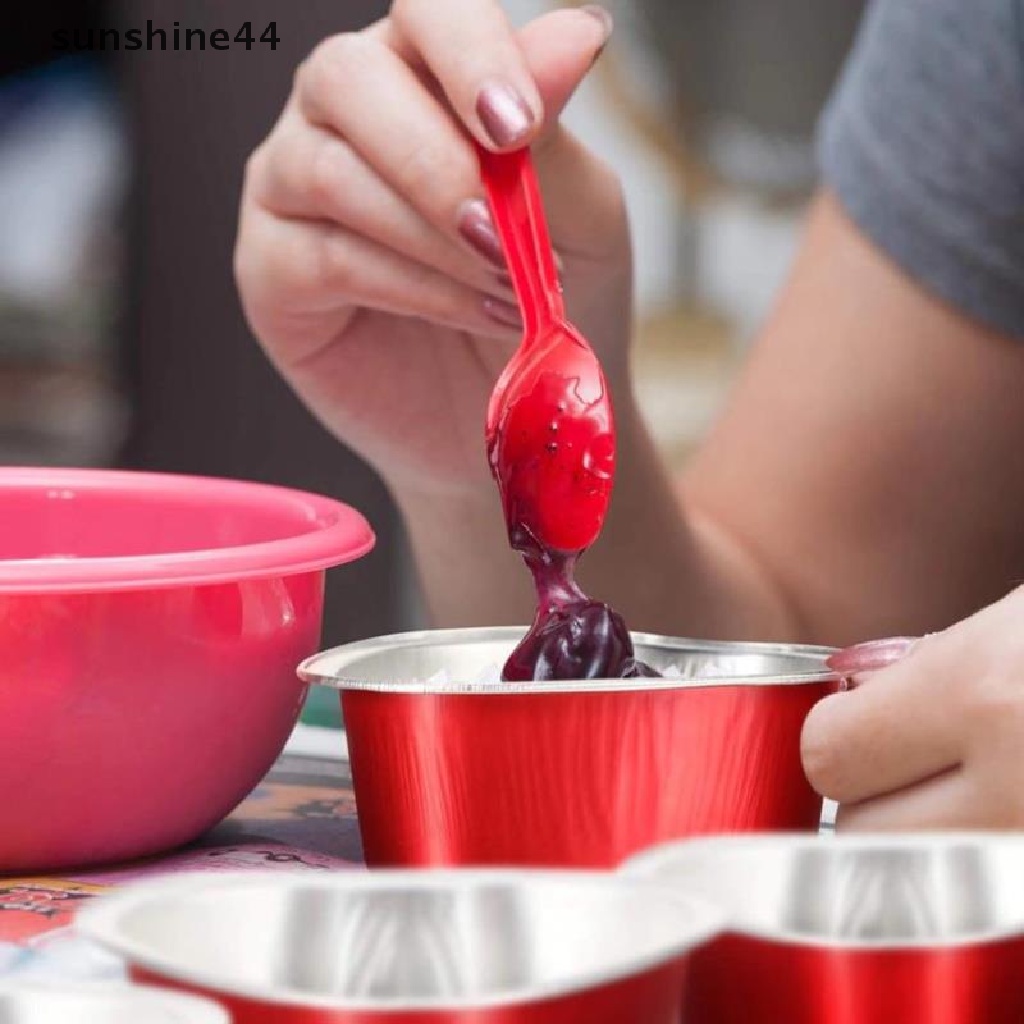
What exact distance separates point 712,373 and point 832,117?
100cm

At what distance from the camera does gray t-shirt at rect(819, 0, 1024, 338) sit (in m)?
1.02

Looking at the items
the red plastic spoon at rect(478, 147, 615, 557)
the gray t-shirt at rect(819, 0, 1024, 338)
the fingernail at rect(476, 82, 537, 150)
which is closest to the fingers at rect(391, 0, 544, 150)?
the fingernail at rect(476, 82, 537, 150)

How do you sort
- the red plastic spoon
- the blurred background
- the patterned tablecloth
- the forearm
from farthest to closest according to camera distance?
1. the blurred background
2. the forearm
3. the red plastic spoon
4. the patterned tablecloth

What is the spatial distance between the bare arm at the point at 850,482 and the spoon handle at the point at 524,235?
41 centimetres

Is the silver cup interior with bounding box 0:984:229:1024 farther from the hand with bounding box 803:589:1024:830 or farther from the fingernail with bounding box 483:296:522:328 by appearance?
the fingernail with bounding box 483:296:522:328

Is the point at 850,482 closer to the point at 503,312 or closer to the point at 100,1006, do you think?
the point at 503,312

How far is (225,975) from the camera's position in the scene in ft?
0.70

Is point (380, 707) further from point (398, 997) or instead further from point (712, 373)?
point (712, 373)

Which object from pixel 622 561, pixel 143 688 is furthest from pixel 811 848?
pixel 622 561

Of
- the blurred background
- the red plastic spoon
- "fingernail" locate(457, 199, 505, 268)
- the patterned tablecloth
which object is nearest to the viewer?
the patterned tablecloth

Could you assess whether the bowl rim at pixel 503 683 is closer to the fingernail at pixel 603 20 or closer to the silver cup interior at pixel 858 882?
the silver cup interior at pixel 858 882

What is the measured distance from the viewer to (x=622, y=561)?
0.96 m

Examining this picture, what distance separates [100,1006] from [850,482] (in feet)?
2.98

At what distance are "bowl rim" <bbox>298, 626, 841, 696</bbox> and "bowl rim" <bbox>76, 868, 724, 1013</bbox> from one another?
0.12 m
